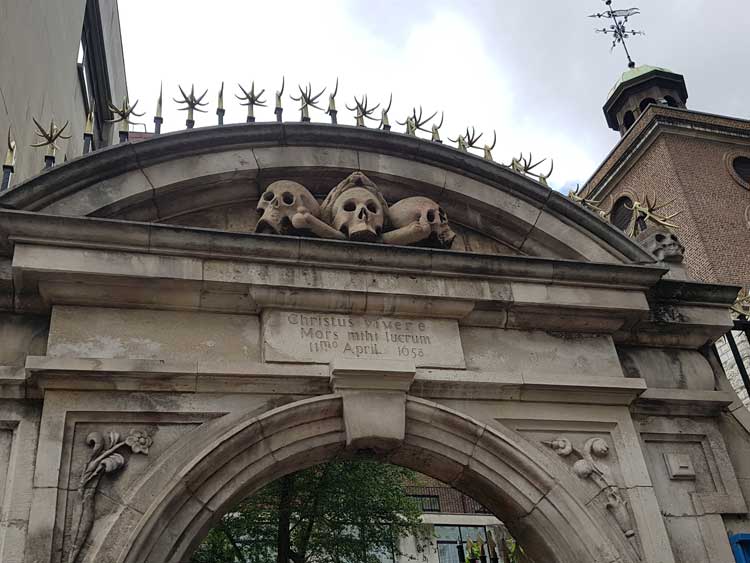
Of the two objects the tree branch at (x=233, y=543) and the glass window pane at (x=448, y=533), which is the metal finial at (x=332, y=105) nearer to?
the tree branch at (x=233, y=543)

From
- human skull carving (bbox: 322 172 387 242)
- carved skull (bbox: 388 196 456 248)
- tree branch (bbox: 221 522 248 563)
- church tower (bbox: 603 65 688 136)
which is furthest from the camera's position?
church tower (bbox: 603 65 688 136)

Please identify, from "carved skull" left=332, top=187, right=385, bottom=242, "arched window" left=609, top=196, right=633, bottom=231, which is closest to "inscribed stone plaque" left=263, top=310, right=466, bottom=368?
"carved skull" left=332, top=187, right=385, bottom=242

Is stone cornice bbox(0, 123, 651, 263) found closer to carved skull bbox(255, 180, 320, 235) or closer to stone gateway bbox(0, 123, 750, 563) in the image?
stone gateway bbox(0, 123, 750, 563)

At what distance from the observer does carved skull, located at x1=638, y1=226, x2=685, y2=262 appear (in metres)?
8.09

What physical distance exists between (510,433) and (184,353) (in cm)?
268

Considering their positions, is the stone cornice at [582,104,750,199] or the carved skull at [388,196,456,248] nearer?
the carved skull at [388,196,456,248]

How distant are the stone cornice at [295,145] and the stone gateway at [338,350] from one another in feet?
0.06

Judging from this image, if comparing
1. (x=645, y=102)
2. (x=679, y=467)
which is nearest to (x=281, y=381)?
(x=679, y=467)

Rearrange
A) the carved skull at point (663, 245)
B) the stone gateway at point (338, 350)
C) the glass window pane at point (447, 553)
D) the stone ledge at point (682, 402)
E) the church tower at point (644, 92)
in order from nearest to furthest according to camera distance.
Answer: the stone gateway at point (338, 350) < the stone ledge at point (682, 402) < the carved skull at point (663, 245) < the glass window pane at point (447, 553) < the church tower at point (644, 92)

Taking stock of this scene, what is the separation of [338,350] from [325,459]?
0.88 meters

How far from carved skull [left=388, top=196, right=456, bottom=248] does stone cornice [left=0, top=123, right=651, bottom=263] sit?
0.62m

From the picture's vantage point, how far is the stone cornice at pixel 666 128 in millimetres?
29469

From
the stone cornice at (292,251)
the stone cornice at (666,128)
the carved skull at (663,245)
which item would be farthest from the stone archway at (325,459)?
the stone cornice at (666,128)

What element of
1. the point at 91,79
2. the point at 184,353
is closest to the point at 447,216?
the point at 184,353
